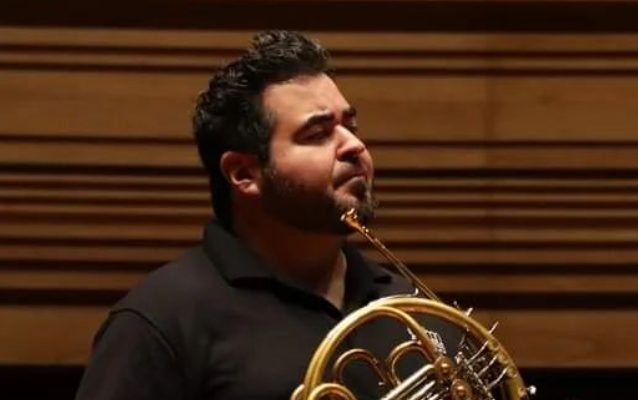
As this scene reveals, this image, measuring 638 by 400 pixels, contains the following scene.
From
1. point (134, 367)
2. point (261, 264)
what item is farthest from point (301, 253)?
point (134, 367)

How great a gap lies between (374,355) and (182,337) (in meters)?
0.23

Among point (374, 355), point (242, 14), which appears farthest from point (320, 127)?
point (242, 14)

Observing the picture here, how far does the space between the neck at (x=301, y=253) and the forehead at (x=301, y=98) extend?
14 centimetres

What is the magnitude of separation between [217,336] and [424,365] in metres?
0.24

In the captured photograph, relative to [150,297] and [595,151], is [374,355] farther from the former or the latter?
[595,151]

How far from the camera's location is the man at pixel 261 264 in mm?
1348

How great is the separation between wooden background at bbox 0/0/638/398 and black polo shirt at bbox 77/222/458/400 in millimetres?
652

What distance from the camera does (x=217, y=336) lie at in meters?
1.38

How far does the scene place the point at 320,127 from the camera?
148 cm

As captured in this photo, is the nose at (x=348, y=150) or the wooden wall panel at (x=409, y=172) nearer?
the nose at (x=348, y=150)

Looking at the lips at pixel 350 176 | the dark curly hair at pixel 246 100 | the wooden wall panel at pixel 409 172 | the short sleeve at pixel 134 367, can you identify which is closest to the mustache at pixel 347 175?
the lips at pixel 350 176

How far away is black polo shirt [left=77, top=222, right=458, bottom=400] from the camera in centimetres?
134

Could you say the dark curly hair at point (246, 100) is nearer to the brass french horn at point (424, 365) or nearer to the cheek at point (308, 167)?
the cheek at point (308, 167)

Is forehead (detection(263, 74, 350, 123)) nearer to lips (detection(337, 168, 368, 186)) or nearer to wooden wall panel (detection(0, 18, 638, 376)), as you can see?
lips (detection(337, 168, 368, 186))
